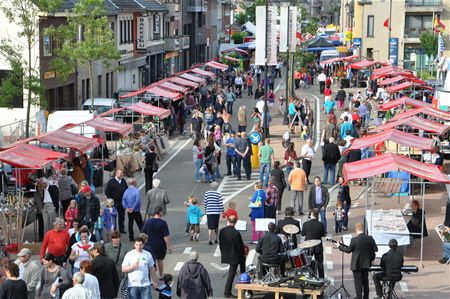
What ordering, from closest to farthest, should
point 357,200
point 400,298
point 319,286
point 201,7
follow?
point 319,286
point 400,298
point 357,200
point 201,7

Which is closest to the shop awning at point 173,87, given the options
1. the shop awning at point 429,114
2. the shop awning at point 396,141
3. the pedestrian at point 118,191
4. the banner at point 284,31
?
the banner at point 284,31

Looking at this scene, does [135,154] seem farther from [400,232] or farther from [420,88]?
[420,88]

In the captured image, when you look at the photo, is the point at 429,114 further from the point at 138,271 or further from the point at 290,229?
the point at 138,271

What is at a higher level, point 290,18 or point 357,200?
point 290,18

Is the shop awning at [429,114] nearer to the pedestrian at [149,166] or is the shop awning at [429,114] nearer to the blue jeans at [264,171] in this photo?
the blue jeans at [264,171]

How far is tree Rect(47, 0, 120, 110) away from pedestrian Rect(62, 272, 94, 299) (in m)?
29.3

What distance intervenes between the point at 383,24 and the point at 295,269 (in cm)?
7547

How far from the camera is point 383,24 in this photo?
91625 mm

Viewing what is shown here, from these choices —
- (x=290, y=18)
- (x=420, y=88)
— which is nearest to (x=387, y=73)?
(x=420, y=88)

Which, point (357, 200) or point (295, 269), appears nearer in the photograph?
point (295, 269)

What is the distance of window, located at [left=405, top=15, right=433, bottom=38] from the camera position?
92.3 metres

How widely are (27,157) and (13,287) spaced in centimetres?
819

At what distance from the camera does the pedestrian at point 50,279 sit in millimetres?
16562

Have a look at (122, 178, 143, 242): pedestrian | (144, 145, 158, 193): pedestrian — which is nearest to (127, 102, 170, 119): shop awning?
(144, 145, 158, 193): pedestrian
